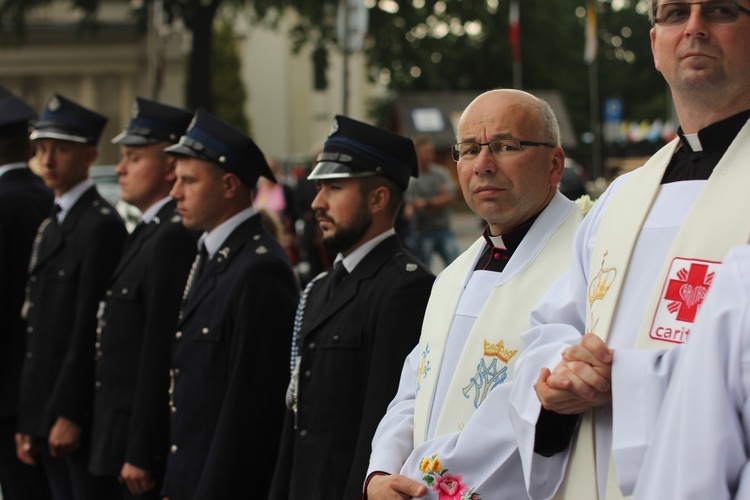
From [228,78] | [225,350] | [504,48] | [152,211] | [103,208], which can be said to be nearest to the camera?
[225,350]

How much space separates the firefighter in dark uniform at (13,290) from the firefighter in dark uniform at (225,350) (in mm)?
1966

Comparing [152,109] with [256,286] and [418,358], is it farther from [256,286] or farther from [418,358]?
[418,358]

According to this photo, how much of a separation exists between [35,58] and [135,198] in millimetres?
34533

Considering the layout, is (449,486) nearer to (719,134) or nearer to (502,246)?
(502,246)

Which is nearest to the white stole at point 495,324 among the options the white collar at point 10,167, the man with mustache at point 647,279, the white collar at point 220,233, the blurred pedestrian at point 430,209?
the man with mustache at point 647,279

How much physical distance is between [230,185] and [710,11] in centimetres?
293

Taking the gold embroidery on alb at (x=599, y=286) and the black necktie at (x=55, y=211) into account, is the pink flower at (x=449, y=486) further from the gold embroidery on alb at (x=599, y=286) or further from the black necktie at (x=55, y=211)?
the black necktie at (x=55, y=211)

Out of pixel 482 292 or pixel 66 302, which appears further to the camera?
pixel 66 302

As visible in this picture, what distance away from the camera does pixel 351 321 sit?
3.96m

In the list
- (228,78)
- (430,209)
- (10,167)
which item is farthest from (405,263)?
(228,78)

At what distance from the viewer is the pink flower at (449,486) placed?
2.85 metres

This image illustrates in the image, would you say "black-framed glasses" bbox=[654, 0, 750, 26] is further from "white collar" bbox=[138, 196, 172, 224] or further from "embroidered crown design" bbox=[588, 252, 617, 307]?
"white collar" bbox=[138, 196, 172, 224]

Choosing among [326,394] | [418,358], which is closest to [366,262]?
[326,394]

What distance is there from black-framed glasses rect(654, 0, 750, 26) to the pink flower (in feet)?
4.18
